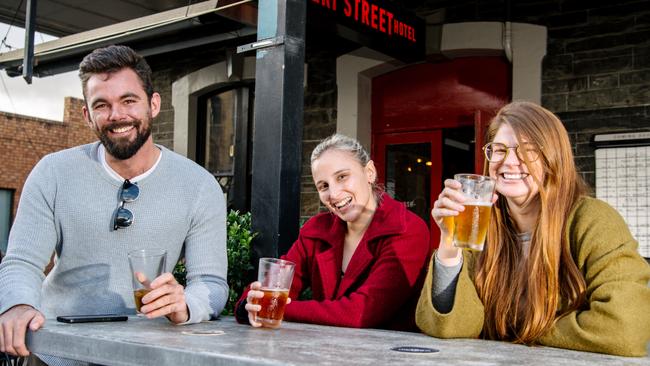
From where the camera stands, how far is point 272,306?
7.06ft

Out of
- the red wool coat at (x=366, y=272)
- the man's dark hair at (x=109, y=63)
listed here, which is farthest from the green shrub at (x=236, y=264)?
the man's dark hair at (x=109, y=63)

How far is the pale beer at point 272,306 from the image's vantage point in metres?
2.14

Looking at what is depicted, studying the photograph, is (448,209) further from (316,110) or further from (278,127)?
(316,110)

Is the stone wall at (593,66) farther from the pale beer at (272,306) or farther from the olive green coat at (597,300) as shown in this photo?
the pale beer at (272,306)

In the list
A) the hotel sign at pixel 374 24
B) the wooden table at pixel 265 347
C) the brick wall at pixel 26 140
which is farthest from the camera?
the brick wall at pixel 26 140

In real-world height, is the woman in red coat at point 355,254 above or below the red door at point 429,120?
below

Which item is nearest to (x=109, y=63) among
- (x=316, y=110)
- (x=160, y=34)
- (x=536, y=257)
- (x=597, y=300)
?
(x=536, y=257)

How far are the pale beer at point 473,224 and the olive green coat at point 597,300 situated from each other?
0.70ft

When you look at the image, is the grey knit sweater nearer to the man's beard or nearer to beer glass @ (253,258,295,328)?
the man's beard

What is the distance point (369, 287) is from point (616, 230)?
2.79 feet

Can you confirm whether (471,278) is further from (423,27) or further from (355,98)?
(355,98)

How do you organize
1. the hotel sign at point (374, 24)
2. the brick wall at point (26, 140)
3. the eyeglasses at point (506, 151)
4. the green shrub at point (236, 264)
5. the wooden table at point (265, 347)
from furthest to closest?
the brick wall at point (26, 140), the hotel sign at point (374, 24), the green shrub at point (236, 264), the eyeglasses at point (506, 151), the wooden table at point (265, 347)

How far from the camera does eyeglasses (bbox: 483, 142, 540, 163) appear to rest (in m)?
2.08

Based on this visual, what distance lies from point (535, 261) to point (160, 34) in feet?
16.9
